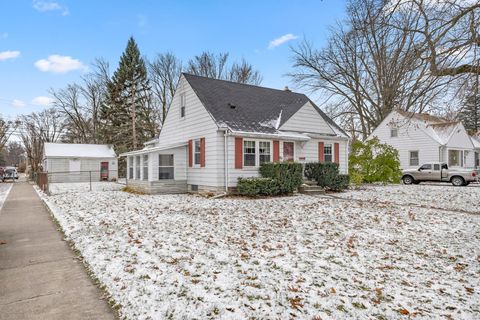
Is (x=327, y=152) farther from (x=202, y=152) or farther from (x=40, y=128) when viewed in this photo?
(x=40, y=128)

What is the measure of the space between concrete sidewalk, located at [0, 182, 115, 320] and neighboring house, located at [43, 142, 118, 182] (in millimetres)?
22483

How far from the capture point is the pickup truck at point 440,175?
1855 centimetres

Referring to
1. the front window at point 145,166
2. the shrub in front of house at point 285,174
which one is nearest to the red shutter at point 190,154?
the front window at point 145,166

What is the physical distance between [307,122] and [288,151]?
236 cm

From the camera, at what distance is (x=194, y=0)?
44.5 ft

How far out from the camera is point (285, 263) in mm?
4773

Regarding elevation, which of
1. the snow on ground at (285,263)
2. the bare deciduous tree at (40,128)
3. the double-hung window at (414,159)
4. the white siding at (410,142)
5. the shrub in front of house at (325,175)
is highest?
the bare deciduous tree at (40,128)

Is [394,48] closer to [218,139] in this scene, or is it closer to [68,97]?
[218,139]

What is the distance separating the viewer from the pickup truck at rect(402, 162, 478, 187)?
1855 cm

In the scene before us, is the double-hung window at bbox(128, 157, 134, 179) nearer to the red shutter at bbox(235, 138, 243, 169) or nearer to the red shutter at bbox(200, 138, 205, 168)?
the red shutter at bbox(200, 138, 205, 168)

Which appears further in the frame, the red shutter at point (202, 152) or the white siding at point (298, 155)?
the red shutter at point (202, 152)

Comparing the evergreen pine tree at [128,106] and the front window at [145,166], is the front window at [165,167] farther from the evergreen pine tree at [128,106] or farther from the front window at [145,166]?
the evergreen pine tree at [128,106]

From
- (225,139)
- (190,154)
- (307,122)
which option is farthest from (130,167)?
(307,122)

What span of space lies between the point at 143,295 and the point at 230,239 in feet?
8.93
